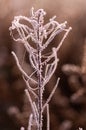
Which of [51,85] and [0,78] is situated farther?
[0,78]

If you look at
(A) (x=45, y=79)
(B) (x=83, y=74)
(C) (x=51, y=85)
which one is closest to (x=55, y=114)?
(C) (x=51, y=85)

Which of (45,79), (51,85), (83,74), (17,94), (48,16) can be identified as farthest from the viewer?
(48,16)

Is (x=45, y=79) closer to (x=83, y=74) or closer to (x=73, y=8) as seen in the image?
(x=83, y=74)

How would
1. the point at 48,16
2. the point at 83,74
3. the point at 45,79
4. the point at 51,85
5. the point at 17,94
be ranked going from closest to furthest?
the point at 45,79 → the point at 83,74 → the point at 51,85 → the point at 17,94 → the point at 48,16

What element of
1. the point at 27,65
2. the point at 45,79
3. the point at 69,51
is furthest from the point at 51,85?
the point at 45,79

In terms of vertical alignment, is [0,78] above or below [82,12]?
below

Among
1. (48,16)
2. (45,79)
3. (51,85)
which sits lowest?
(45,79)

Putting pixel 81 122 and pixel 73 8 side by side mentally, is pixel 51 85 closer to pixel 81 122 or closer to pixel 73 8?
pixel 81 122
